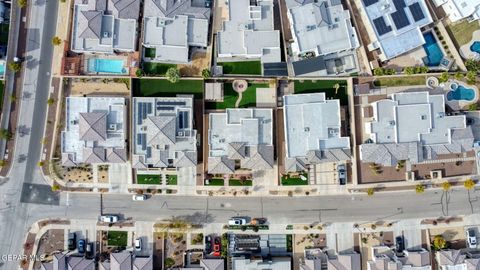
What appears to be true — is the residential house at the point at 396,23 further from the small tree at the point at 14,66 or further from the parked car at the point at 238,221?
the small tree at the point at 14,66

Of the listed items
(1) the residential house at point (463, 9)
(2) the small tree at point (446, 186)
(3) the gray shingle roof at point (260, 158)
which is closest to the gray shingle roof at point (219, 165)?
(3) the gray shingle roof at point (260, 158)

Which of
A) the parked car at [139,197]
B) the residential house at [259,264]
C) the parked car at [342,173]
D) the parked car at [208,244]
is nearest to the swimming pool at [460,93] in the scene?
the parked car at [342,173]

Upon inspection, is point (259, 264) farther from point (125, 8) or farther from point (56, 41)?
point (56, 41)

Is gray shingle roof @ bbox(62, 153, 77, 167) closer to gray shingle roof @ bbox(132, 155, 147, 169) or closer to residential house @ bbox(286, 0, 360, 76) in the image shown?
gray shingle roof @ bbox(132, 155, 147, 169)

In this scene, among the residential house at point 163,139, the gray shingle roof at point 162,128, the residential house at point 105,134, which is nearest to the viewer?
the gray shingle roof at point 162,128

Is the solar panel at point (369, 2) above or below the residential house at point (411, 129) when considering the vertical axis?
above

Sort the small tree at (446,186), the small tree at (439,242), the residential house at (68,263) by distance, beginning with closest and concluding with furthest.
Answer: the residential house at (68,263) → the small tree at (439,242) → the small tree at (446,186)

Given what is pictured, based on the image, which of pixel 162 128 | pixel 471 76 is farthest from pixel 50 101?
pixel 471 76

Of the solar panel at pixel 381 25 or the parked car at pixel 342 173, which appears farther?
the parked car at pixel 342 173

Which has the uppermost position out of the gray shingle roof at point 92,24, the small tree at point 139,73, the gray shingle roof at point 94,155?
the gray shingle roof at point 92,24
